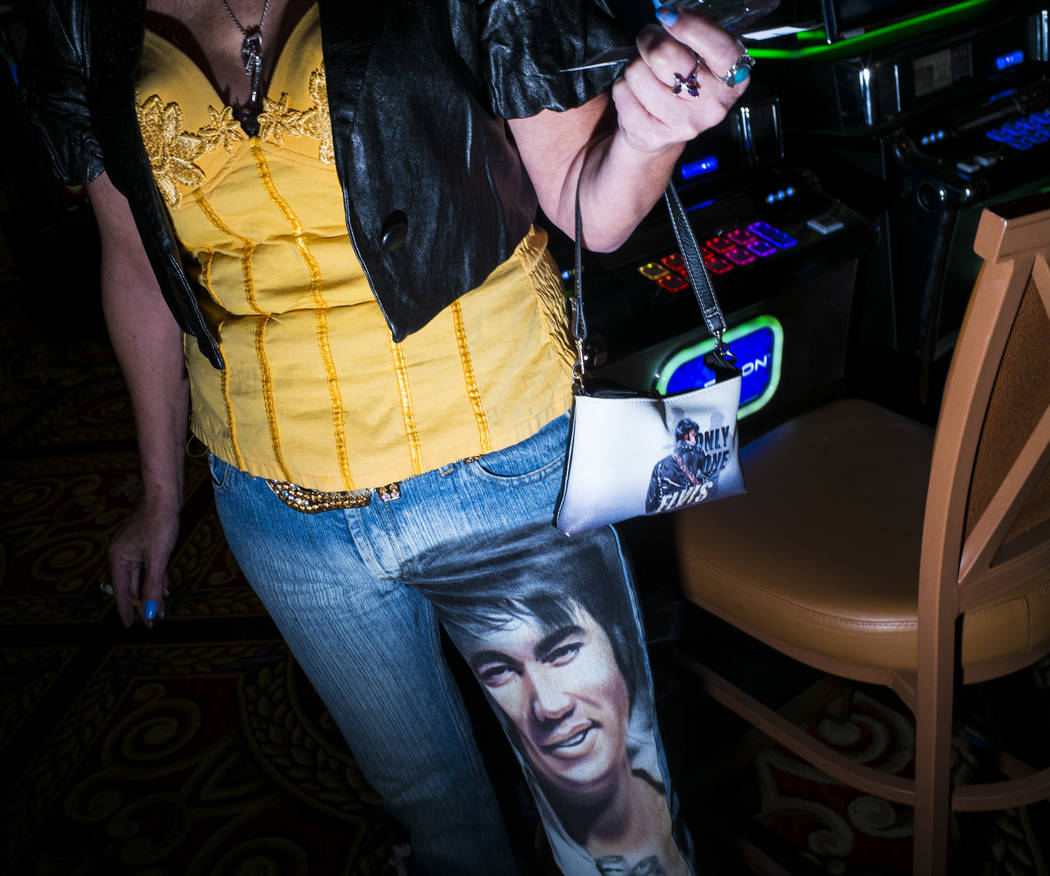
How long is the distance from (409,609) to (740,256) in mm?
919

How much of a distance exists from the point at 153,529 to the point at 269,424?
0.98 ft

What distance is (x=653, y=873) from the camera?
926 millimetres

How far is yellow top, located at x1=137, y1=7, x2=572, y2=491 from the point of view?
2.34ft

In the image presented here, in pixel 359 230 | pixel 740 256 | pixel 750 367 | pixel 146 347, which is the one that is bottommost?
pixel 750 367

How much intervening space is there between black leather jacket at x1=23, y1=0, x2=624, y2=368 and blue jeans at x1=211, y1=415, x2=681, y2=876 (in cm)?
17

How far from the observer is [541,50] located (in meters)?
0.69

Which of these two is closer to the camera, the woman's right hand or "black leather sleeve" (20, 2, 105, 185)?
"black leather sleeve" (20, 2, 105, 185)

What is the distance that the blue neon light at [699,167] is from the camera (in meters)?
1.56

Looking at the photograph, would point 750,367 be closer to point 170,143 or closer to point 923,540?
point 923,540

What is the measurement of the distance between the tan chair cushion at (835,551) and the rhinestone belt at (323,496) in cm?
50

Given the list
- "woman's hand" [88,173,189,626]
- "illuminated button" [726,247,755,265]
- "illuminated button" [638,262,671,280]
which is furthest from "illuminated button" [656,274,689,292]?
"woman's hand" [88,173,189,626]

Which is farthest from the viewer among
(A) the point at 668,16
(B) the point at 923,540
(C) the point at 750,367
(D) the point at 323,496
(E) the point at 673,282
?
(C) the point at 750,367

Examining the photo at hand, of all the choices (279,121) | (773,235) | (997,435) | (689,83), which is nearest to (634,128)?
(689,83)

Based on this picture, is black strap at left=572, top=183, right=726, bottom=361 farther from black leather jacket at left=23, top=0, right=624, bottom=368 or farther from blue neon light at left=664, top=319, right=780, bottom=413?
blue neon light at left=664, top=319, right=780, bottom=413
